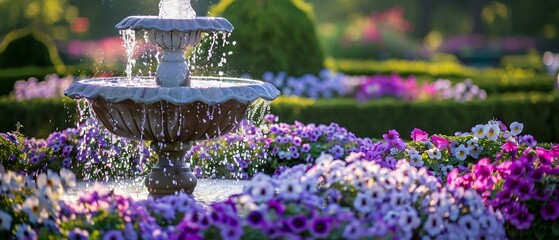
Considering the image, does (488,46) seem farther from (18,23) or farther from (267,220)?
(267,220)

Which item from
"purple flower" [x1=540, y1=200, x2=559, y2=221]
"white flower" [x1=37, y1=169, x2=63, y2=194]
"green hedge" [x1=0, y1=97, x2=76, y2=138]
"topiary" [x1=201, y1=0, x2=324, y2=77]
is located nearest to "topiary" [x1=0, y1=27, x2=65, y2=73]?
"topiary" [x1=201, y1=0, x2=324, y2=77]

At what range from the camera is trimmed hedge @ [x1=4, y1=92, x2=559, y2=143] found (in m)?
9.35

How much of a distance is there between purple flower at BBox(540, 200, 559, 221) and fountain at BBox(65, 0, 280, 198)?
6.19ft

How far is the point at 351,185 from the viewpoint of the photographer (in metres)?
4.48

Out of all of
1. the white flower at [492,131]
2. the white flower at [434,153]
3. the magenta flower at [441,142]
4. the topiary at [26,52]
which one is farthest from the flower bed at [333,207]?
the topiary at [26,52]

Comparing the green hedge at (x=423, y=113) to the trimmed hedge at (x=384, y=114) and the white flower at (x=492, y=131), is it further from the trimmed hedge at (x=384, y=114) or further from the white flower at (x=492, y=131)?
the white flower at (x=492, y=131)

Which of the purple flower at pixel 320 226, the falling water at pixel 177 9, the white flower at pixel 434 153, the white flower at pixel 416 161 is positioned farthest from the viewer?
the falling water at pixel 177 9

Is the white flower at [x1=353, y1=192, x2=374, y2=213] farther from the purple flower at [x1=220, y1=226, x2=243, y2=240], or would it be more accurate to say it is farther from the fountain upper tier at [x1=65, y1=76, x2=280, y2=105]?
the fountain upper tier at [x1=65, y1=76, x2=280, y2=105]

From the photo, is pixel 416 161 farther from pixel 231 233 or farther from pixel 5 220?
pixel 5 220

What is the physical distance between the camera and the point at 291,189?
13.4ft

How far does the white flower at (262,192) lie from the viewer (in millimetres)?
4031

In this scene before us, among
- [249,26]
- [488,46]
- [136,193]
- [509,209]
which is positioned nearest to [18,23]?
[488,46]

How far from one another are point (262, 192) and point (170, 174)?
6.18 ft

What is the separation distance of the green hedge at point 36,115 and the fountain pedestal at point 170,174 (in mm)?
3723
